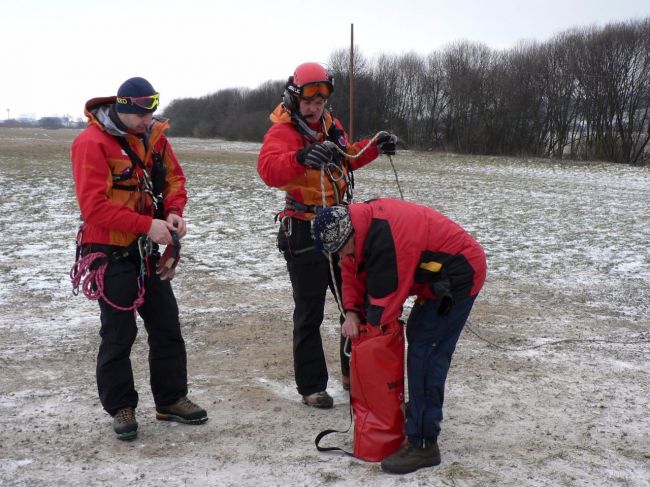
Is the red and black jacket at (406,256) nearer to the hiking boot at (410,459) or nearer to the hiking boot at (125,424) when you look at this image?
the hiking boot at (410,459)

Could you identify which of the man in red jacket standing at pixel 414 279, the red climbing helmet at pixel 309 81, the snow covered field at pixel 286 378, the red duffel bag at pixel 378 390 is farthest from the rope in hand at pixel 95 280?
the red climbing helmet at pixel 309 81

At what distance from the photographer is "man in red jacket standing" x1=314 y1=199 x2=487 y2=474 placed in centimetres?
322

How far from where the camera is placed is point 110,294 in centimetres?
365

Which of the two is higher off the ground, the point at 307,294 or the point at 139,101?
the point at 139,101

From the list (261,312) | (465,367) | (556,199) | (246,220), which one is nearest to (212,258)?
(261,312)

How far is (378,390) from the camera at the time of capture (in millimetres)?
3480

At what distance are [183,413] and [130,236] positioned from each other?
117 cm

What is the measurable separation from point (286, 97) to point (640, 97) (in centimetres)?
3807

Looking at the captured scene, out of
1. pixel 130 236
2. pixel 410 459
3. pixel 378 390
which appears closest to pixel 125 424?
pixel 130 236

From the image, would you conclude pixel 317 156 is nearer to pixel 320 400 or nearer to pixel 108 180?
pixel 108 180

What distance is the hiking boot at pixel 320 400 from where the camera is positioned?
426 cm

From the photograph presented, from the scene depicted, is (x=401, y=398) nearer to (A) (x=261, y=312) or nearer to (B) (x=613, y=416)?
(B) (x=613, y=416)

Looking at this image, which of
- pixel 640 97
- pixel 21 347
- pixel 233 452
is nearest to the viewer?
pixel 233 452

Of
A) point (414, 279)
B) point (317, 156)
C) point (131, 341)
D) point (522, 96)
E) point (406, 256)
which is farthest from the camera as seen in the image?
point (522, 96)
